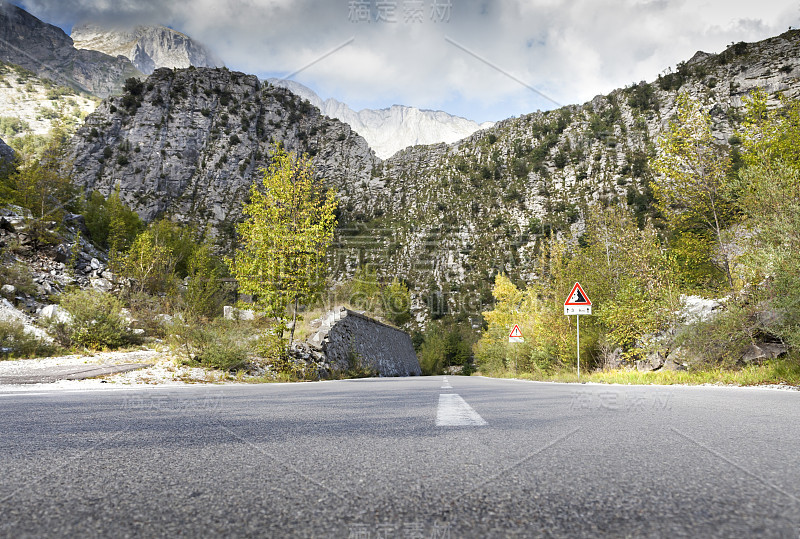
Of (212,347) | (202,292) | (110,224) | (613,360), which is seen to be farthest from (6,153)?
(613,360)

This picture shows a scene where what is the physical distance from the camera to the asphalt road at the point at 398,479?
1.01 metres

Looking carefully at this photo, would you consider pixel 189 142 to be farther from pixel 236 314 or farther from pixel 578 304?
pixel 578 304

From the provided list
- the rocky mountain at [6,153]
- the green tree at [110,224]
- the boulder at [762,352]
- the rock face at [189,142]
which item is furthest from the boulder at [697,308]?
the rock face at [189,142]

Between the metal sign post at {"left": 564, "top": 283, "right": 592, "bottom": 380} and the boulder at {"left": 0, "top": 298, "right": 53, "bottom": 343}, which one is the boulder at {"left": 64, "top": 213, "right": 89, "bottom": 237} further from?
the metal sign post at {"left": 564, "top": 283, "right": 592, "bottom": 380}

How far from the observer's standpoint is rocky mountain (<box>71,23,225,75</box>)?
172 meters

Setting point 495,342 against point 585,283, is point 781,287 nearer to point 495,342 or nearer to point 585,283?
point 585,283

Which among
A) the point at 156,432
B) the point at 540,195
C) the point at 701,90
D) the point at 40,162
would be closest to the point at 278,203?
the point at 156,432

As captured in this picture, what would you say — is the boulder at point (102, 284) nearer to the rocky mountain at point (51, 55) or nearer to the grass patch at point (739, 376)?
the grass patch at point (739, 376)

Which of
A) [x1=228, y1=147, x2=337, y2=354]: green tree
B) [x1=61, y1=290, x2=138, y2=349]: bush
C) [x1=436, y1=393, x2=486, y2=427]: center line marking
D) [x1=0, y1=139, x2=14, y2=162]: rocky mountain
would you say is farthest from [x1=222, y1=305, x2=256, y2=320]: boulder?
[x1=0, y1=139, x2=14, y2=162]: rocky mountain

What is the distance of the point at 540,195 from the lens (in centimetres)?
7806

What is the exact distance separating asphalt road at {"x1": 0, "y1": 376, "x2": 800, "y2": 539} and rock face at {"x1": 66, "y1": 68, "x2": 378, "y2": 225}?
68089 mm

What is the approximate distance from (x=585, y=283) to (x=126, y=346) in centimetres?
1777

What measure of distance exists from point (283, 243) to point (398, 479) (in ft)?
40.2

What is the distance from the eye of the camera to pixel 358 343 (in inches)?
769
